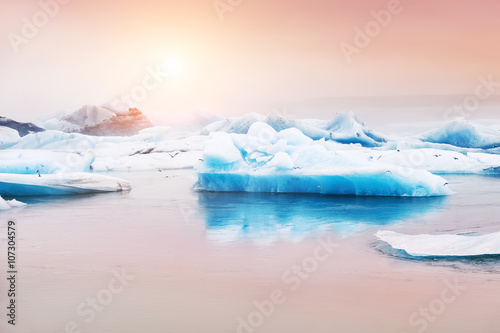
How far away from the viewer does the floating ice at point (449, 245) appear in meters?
5.71

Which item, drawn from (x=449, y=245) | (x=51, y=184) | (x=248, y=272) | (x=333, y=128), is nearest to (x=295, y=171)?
(x=51, y=184)

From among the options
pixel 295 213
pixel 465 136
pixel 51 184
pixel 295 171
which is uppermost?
pixel 465 136

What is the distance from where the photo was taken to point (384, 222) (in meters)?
8.46

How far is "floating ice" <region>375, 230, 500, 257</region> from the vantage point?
18.7 feet

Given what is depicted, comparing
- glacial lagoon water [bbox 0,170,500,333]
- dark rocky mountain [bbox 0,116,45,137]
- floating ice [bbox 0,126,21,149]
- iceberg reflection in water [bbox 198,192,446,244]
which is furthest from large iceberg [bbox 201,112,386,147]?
dark rocky mountain [bbox 0,116,45,137]

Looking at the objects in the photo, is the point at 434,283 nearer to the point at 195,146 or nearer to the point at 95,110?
the point at 195,146

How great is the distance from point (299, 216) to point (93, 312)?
5.26 metres

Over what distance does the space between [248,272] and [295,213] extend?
407 centimetres

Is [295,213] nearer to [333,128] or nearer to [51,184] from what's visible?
[51,184]

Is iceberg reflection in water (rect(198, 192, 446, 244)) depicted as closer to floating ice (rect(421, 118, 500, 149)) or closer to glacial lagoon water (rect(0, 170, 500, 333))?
glacial lagoon water (rect(0, 170, 500, 333))

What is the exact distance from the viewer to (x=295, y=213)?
965cm

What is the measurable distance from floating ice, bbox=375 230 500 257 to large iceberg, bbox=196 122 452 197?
3929 millimetres

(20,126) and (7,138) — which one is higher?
(20,126)

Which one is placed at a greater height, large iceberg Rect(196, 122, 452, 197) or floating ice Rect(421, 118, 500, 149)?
floating ice Rect(421, 118, 500, 149)
